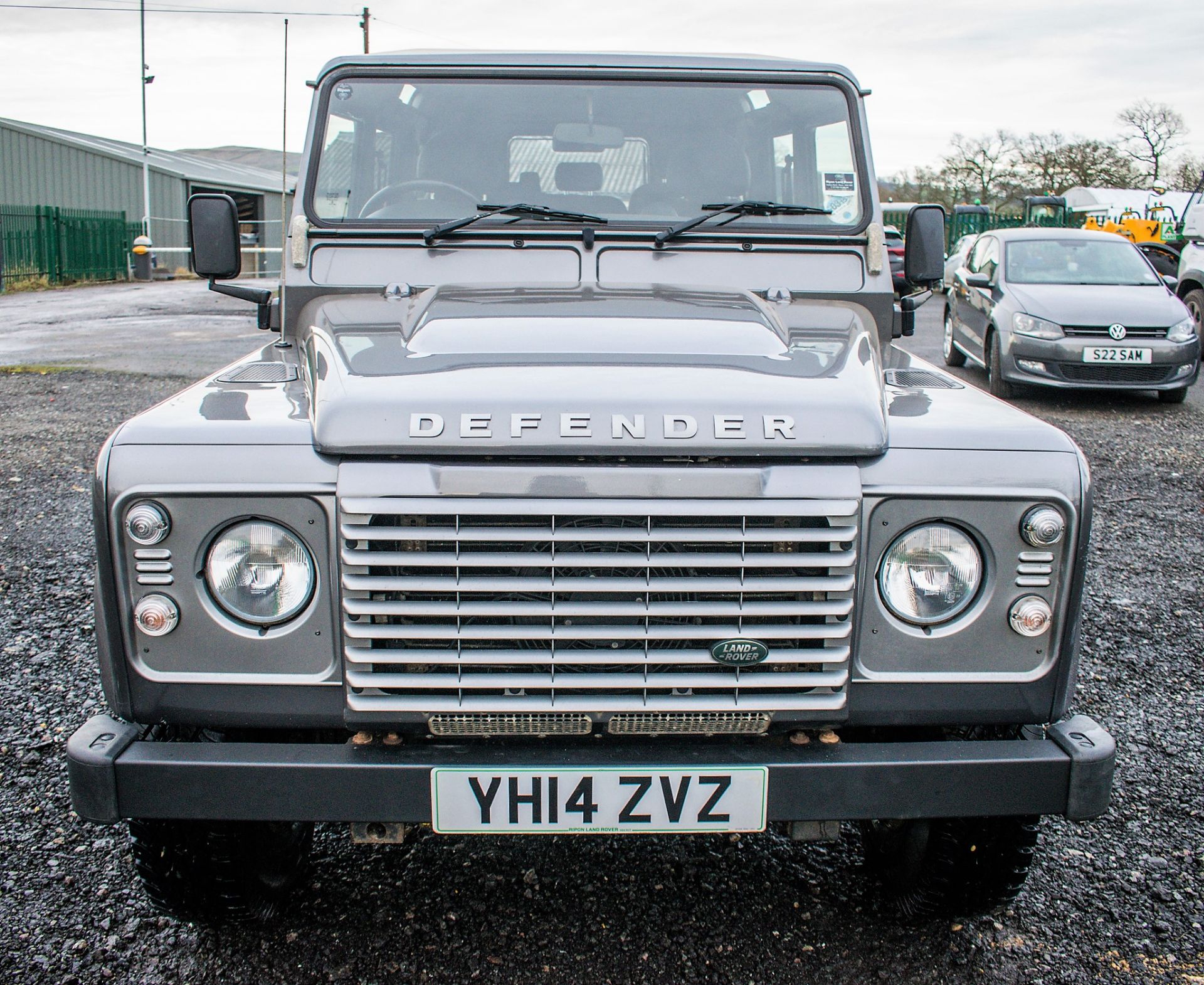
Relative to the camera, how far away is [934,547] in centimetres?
209

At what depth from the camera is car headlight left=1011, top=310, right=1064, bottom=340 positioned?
31.2ft

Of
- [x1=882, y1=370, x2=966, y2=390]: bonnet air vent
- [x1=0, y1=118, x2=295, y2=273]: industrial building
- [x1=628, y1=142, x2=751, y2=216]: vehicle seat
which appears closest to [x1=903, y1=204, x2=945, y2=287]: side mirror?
[x1=628, y1=142, x2=751, y2=216]: vehicle seat

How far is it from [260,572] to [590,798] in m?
0.75

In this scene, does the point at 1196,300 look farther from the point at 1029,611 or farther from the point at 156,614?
the point at 156,614

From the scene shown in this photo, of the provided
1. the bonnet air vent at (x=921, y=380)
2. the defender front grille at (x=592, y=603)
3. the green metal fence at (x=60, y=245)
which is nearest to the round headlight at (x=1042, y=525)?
the defender front grille at (x=592, y=603)

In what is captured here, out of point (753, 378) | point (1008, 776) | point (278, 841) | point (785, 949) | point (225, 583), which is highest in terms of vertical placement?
point (753, 378)

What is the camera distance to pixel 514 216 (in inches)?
123

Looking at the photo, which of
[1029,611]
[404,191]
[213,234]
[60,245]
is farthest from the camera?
[60,245]

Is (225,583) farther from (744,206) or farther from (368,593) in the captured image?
(744,206)

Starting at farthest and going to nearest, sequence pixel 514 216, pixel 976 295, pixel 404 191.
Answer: pixel 976 295 < pixel 404 191 < pixel 514 216

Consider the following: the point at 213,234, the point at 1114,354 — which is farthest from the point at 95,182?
the point at 213,234

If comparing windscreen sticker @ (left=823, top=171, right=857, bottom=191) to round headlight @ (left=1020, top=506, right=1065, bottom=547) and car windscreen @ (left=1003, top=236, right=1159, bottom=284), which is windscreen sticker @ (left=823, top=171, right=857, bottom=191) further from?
car windscreen @ (left=1003, top=236, right=1159, bottom=284)

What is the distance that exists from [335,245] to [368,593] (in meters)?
1.52

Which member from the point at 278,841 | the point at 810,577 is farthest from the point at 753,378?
the point at 278,841
